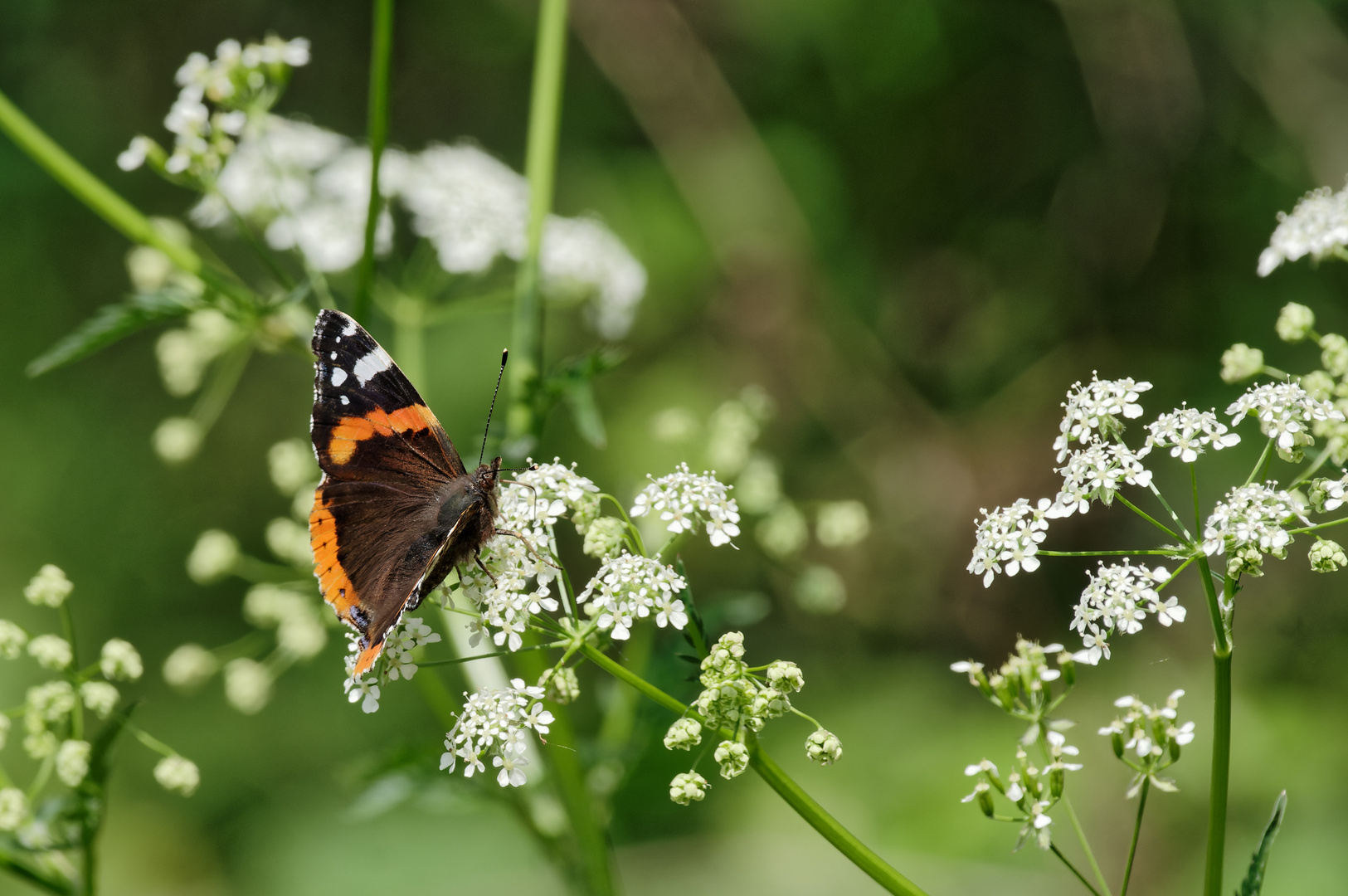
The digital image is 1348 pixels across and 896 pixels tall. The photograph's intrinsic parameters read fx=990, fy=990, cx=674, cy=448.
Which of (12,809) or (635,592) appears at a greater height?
(635,592)

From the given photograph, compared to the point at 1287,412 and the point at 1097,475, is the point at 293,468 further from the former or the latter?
the point at 1287,412

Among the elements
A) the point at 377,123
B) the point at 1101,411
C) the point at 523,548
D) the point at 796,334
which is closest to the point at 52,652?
the point at 523,548

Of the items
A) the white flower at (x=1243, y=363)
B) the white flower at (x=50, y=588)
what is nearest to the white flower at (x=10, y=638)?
the white flower at (x=50, y=588)

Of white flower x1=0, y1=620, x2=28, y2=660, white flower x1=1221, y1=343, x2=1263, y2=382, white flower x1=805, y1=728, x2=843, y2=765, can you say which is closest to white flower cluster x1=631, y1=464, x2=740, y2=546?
white flower x1=805, y1=728, x2=843, y2=765

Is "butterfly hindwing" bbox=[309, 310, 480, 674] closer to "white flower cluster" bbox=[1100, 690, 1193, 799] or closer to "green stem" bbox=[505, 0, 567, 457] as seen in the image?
"green stem" bbox=[505, 0, 567, 457]

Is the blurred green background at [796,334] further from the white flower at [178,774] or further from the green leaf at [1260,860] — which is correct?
the green leaf at [1260,860]

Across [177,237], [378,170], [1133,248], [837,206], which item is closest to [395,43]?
[837,206]
